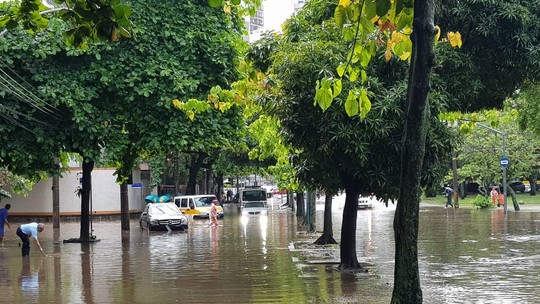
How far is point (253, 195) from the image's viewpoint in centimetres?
6094

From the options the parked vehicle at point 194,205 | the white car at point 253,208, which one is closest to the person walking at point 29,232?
the parked vehicle at point 194,205

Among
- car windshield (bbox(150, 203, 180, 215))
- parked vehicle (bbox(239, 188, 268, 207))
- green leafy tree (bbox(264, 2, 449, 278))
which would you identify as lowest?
car windshield (bbox(150, 203, 180, 215))

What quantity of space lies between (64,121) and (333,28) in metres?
9.07

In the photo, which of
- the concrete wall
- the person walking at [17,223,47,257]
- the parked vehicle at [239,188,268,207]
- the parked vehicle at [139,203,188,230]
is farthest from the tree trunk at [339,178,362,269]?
the parked vehicle at [239,188,268,207]

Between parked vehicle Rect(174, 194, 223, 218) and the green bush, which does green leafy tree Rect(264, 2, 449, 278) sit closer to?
parked vehicle Rect(174, 194, 223, 218)

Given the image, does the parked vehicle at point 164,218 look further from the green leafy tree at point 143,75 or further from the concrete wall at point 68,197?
the green leafy tree at point 143,75

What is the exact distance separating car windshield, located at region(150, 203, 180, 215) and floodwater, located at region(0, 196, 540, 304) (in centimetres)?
691

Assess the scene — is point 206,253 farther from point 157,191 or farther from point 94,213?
point 157,191

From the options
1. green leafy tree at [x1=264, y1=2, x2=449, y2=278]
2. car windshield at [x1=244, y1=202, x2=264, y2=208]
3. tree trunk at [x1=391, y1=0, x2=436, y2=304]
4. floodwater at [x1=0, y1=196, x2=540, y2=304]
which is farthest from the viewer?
car windshield at [x1=244, y1=202, x2=264, y2=208]

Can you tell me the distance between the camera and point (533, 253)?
20500 mm

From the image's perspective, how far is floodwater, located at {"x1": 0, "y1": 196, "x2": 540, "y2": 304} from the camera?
1370cm

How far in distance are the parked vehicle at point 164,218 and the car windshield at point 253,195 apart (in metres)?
22.9

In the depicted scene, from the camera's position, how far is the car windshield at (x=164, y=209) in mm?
37094

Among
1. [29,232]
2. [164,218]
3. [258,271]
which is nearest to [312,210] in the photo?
[164,218]
